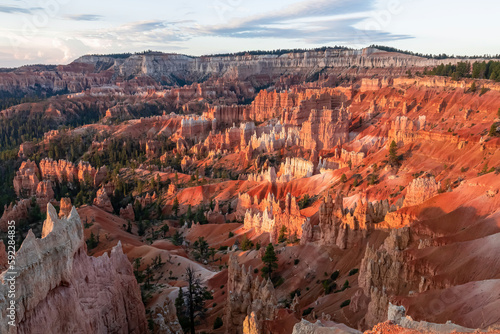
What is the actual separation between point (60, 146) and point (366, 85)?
273ft

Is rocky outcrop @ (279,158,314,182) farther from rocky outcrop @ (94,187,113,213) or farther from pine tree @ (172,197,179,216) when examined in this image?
rocky outcrop @ (94,187,113,213)

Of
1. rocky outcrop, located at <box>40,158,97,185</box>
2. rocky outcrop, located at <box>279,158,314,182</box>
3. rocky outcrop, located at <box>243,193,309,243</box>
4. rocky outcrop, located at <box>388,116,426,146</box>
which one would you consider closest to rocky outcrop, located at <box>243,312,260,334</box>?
rocky outcrop, located at <box>243,193,309,243</box>

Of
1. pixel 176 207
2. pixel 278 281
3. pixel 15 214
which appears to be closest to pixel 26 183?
pixel 15 214

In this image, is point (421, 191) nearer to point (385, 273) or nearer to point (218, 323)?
point (385, 273)

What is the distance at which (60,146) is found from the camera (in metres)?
105

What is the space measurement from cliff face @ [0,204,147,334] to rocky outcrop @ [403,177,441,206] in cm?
2527

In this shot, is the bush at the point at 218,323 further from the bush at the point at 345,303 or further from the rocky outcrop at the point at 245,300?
the bush at the point at 345,303

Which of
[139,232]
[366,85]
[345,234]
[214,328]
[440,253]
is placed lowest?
[139,232]

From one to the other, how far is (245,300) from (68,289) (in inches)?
427

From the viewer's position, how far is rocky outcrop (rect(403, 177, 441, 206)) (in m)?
35.7

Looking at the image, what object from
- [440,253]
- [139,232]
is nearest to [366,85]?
[139,232]

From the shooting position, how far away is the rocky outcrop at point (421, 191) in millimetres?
35656

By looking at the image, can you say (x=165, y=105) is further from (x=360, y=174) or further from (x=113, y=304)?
(x=113, y=304)

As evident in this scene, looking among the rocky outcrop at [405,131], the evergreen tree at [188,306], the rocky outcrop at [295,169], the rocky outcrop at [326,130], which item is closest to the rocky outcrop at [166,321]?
the evergreen tree at [188,306]
